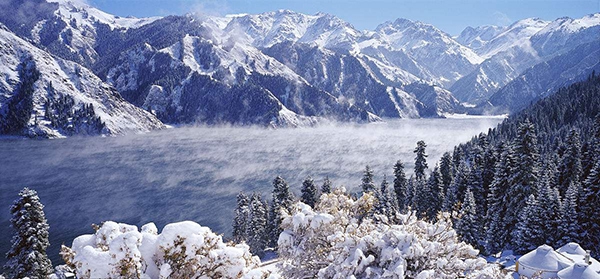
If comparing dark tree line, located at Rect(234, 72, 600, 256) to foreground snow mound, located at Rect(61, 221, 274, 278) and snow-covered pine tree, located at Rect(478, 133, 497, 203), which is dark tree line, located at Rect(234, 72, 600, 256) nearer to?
snow-covered pine tree, located at Rect(478, 133, 497, 203)

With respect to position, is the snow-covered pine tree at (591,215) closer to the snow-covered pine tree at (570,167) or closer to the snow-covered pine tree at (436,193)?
the snow-covered pine tree at (570,167)

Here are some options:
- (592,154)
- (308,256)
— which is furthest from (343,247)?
(592,154)

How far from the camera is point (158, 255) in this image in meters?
10.0

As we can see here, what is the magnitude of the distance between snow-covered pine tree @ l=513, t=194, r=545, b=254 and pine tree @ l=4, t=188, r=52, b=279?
4941cm

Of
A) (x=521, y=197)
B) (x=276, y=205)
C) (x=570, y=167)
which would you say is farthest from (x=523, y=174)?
(x=276, y=205)

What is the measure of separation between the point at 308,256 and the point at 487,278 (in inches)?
221

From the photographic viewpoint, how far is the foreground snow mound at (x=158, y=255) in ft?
29.9

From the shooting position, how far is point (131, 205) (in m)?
103

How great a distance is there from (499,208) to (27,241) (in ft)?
183

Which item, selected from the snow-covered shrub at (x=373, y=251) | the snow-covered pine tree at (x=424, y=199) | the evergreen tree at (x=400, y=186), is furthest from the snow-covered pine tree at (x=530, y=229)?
the evergreen tree at (x=400, y=186)

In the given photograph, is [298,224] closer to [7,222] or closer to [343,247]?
[343,247]

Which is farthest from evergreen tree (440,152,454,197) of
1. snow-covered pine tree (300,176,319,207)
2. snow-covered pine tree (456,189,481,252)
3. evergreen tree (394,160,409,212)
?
snow-covered pine tree (456,189,481,252)

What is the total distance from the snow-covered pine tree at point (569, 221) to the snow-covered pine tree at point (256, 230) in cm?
4331

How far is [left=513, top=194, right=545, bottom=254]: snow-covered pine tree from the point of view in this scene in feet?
134
